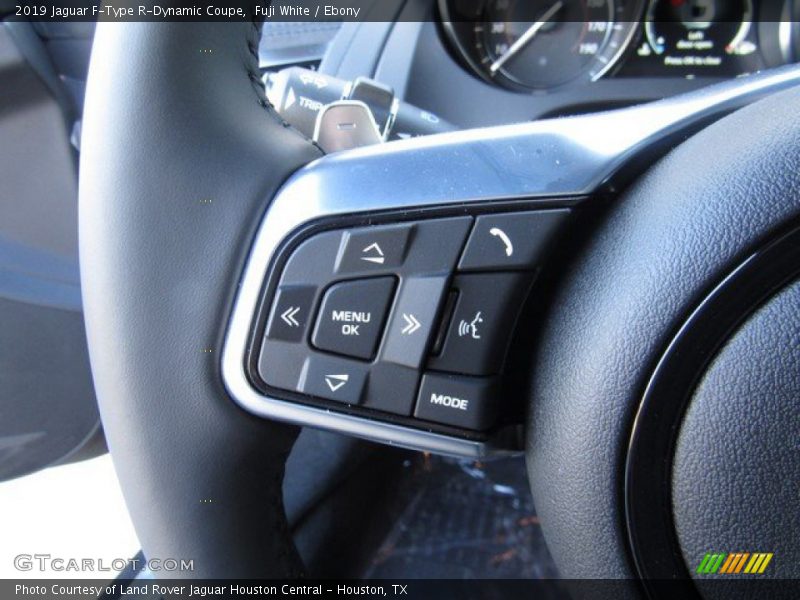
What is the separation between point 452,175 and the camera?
0.59 meters

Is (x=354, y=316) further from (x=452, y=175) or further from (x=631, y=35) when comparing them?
(x=631, y=35)

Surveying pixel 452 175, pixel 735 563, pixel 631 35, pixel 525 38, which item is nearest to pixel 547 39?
pixel 525 38

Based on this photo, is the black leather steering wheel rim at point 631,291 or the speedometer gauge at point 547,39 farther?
the speedometer gauge at point 547,39

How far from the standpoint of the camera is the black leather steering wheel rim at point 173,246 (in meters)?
0.59

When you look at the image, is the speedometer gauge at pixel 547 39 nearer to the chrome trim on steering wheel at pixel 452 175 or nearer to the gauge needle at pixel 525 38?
the gauge needle at pixel 525 38

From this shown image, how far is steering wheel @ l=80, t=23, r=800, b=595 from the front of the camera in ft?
1.81

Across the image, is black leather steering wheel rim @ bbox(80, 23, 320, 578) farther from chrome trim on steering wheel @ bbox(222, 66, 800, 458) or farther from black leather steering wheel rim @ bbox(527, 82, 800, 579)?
black leather steering wheel rim @ bbox(527, 82, 800, 579)

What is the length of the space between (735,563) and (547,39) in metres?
1.34

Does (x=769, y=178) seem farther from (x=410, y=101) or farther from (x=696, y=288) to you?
(x=410, y=101)

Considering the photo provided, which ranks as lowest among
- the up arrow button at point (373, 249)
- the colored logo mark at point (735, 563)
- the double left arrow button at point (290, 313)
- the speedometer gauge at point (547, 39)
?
the colored logo mark at point (735, 563)

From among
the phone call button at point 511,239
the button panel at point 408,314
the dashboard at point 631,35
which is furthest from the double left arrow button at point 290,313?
the dashboard at point 631,35

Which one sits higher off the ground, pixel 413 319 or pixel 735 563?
pixel 413 319

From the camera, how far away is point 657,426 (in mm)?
574

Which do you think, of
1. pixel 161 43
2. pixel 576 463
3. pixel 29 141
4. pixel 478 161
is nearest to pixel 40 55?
pixel 29 141
